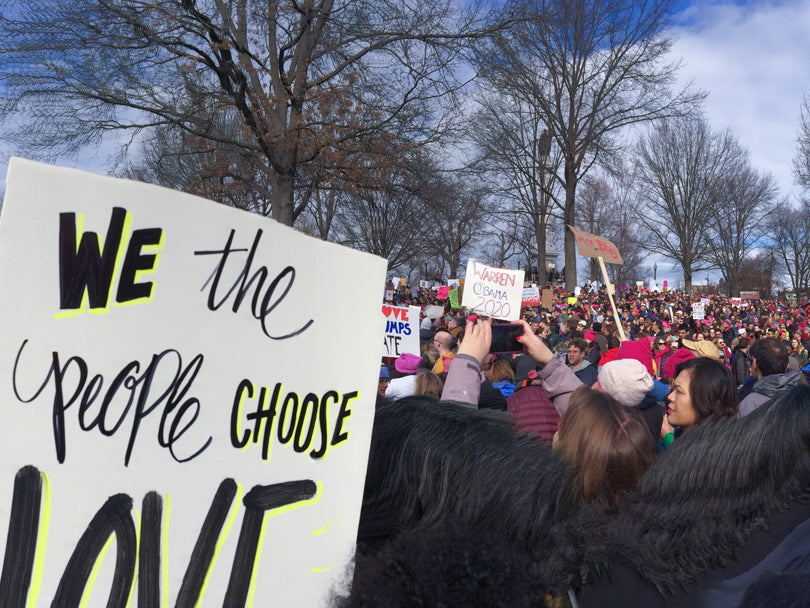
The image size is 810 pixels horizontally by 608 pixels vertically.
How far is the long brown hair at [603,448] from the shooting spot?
1693 mm

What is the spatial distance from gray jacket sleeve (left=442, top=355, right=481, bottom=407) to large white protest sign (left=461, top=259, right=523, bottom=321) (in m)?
4.57

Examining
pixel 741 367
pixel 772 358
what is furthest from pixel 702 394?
pixel 741 367

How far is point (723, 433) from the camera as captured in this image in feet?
4.83

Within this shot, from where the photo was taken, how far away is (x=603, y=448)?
173cm

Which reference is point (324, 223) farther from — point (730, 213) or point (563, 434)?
point (563, 434)

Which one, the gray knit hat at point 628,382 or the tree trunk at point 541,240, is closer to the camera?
the gray knit hat at point 628,382

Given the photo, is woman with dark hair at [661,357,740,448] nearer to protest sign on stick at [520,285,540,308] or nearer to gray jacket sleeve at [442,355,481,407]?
gray jacket sleeve at [442,355,481,407]

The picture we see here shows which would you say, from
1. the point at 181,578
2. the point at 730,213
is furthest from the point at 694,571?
the point at 730,213

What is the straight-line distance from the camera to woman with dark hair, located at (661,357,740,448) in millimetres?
2611

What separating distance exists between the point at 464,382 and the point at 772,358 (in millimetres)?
2836

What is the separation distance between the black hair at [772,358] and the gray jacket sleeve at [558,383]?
2158 mm

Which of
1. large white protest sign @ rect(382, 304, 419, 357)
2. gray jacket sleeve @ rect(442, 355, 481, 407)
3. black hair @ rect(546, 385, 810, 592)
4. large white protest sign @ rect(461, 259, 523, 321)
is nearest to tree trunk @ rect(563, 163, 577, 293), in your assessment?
large white protest sign @ rect(461, 259, 523, 321)

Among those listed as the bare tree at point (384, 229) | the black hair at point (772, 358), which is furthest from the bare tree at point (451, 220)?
the black hair at point (772, 358)

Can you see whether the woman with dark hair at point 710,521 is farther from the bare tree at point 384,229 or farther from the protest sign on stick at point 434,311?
the bare tree at point 384,229
